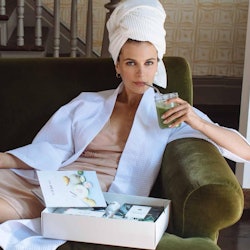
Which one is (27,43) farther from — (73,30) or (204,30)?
(204,30)

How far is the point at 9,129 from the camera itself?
2383mm

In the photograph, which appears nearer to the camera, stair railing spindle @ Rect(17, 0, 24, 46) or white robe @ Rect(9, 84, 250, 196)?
white robe @ Rect(9, 84, 250, 196)

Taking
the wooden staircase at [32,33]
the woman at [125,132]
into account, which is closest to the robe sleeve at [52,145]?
the woman at [125,132]

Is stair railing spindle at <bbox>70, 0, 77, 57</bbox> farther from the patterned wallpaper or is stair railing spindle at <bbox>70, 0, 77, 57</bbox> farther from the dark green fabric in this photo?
the dark green fabric

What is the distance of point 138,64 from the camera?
6.86 feet

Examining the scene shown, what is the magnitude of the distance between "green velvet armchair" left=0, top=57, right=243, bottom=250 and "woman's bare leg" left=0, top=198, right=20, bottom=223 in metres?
0.23

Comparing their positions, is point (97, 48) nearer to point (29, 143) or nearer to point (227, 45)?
point (227, 45)

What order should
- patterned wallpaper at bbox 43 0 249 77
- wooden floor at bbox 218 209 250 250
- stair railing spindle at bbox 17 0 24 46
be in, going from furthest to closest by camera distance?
patterned wallpaper at bbox 43 0 249 77
stair railing spindle at bbox 17 0 24 46
wooden floor at bbox 218 209 250 250

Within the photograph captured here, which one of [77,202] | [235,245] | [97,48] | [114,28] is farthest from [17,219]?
[97,48]

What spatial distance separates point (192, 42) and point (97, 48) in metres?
0.70

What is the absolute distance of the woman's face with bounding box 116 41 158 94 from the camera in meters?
2.09

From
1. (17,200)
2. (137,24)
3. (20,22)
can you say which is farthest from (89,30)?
(17,200)

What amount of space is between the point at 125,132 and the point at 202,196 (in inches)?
20.5

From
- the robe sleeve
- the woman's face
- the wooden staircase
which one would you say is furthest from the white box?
the wooden staircase
